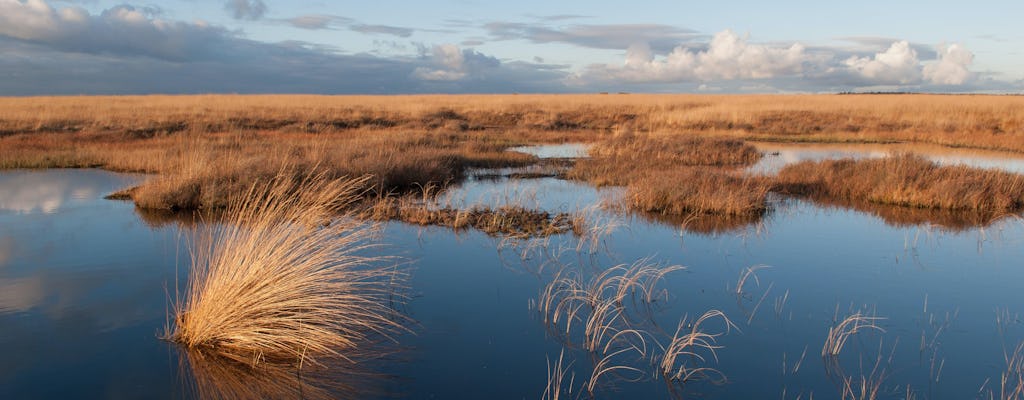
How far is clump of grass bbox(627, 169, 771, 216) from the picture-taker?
12711mm

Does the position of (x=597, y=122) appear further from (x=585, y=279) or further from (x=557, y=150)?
(x=585, y=279)

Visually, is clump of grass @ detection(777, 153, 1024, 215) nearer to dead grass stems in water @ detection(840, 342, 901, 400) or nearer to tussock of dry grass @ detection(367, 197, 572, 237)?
tussock of dry grass @ detection(367, 197, 572, 237)

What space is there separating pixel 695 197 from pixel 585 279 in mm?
5243

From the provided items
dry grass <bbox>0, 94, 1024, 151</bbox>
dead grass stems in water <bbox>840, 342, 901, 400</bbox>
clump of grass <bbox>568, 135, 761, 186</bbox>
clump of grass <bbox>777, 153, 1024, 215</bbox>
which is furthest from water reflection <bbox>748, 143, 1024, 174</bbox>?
dead grass stems in water <bbox>840, 342, 901, 400</bbox>

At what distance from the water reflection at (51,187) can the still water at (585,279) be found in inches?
16.2

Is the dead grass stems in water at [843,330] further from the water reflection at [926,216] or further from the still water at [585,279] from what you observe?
the water reflection at [926,216]

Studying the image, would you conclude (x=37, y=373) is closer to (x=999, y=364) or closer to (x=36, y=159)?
(x=999, y=364)

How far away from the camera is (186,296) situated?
749 cm

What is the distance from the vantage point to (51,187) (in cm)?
1514

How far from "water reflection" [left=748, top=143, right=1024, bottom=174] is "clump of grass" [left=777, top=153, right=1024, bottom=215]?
2.14 meters

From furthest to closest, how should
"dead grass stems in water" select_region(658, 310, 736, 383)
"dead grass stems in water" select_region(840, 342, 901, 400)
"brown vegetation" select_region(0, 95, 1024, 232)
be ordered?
"brown vegetation" select_region(0, 95, 1024, 232) < "dead grass stems in water" select_region(658, 310, 736, 383) < "dead grass stems in water" select_region(840, 342, 901, 400)

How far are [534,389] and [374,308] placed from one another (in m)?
2.33

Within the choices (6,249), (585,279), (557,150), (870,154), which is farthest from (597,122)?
(6,249)

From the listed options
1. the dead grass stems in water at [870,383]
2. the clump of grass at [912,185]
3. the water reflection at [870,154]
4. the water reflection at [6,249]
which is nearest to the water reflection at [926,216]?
the clump of grass at [912,185]
